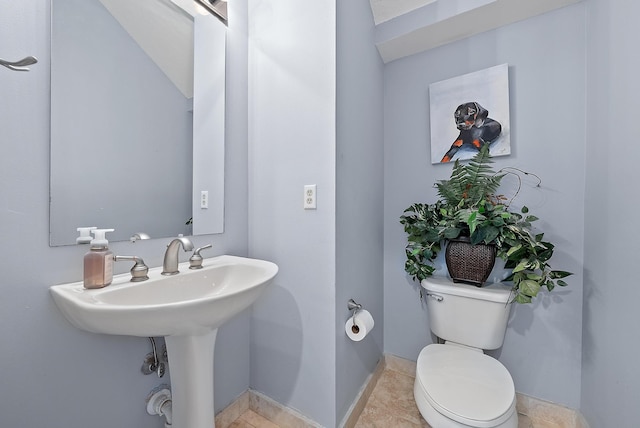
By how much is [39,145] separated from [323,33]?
1.05 m

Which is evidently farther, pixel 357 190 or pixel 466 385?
pixel 357 190

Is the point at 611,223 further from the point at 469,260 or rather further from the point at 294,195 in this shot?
the point at 294,195

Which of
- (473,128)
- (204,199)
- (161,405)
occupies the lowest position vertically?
(161,405)

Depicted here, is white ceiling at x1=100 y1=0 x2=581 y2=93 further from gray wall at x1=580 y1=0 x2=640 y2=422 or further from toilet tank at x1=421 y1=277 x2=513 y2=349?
toilet tank at x1=421 y1=277 x2=513 y2=349

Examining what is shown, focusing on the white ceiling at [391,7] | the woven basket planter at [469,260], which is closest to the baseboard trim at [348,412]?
the woven basket planter at [469,260]

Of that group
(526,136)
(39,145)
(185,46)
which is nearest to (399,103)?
(526,136)

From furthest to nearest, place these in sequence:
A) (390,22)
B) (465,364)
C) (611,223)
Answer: (390,22) < (465,364) < (611,223)

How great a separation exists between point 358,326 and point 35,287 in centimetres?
109

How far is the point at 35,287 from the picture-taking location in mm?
678

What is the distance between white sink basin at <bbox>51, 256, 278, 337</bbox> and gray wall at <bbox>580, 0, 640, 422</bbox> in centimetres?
122

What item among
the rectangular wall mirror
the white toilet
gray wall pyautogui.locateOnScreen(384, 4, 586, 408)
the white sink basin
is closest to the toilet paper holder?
the white toilet

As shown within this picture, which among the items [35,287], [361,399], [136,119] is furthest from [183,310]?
[361,399]

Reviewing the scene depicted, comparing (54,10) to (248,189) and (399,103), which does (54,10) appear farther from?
(399,103)

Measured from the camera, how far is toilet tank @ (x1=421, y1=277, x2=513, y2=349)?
1.19m
